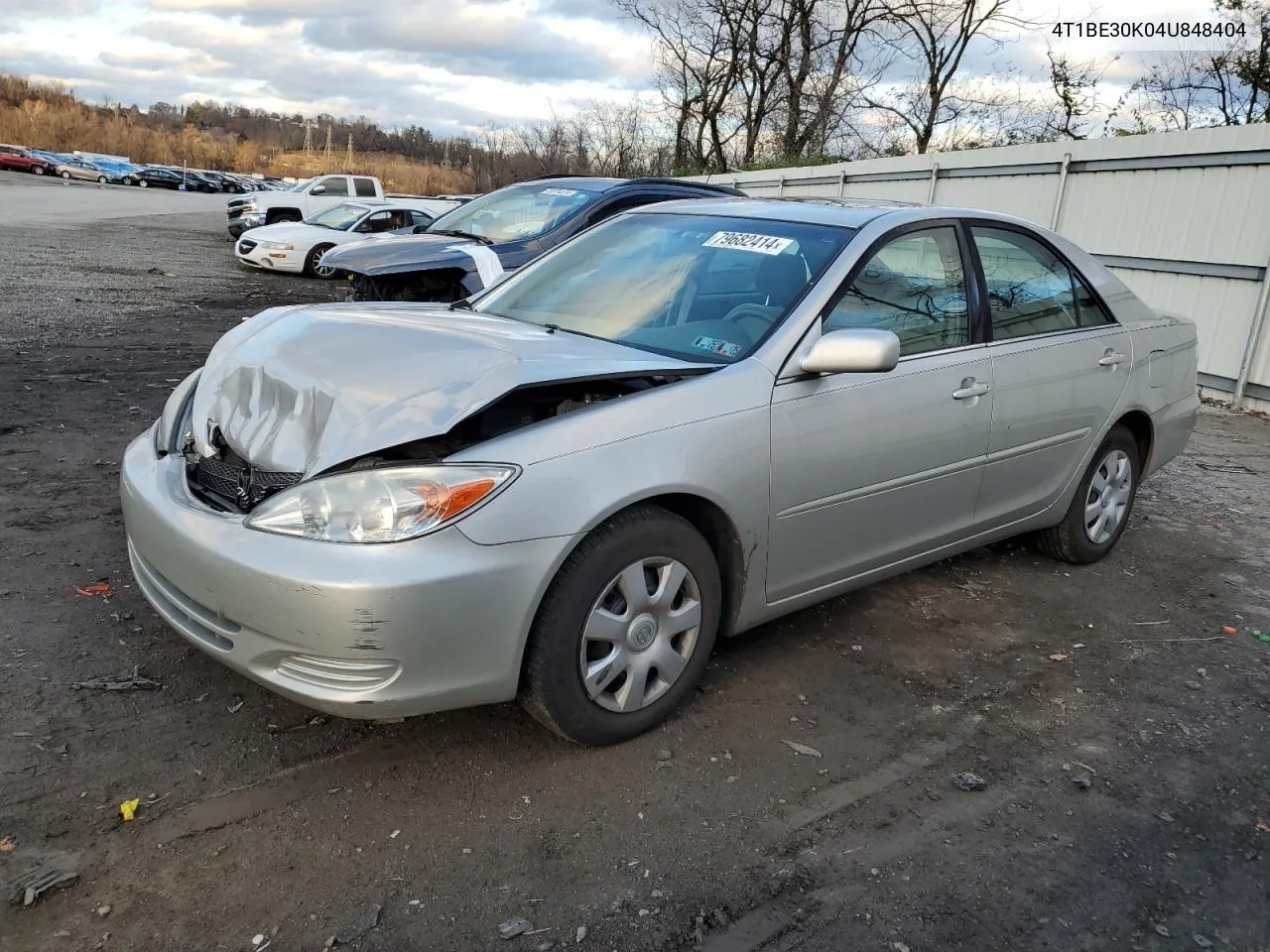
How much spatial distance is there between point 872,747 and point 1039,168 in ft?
33.5

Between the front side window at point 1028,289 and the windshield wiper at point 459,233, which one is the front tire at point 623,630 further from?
the windshield wiper at point 459,233

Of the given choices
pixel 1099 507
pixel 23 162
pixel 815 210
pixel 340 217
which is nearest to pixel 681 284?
pixel 815 210

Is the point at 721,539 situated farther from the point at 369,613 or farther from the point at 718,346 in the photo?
the point at 369,613

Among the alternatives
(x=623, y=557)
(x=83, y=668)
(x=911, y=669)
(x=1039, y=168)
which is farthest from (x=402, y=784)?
(x=1039, y=168)

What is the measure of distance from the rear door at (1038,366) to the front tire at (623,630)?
1.59 meters

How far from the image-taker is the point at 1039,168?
447 inches

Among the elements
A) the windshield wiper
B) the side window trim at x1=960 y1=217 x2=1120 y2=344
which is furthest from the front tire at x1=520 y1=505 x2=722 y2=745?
the windshield wiper

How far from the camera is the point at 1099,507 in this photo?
4.77 meters

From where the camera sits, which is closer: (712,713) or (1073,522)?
(712,713)

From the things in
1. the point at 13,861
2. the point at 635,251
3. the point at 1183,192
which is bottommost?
the point at 13,861

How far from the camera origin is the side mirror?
10.1 feet

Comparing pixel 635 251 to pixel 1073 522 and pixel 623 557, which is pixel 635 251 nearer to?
pixel 623 557

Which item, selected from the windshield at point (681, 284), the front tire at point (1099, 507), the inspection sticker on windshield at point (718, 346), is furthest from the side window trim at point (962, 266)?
the front tire at point (1099, 507)

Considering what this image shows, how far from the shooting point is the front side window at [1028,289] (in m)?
4.05
